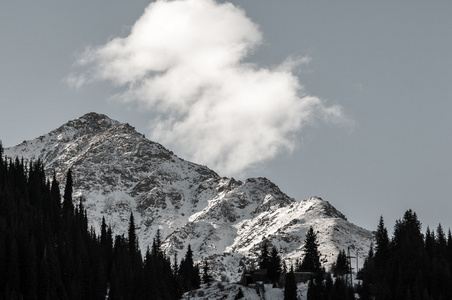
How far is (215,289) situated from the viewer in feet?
636

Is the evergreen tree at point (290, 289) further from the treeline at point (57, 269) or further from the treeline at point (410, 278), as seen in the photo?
the treeline at point (57, 269)

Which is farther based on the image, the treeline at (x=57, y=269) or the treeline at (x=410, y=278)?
the treeline at (x=410, y=278)

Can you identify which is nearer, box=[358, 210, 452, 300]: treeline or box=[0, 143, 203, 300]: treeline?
box=[0, 143, 203, 300]: treeline

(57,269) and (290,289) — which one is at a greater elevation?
(57,269)

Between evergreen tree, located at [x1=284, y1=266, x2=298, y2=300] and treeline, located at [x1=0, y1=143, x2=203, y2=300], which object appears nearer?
treeline, located at [x1=0, y1=143, x2=203, y2=300]

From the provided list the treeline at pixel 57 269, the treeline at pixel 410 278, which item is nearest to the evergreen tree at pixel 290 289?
the treeline at pixel 410 278

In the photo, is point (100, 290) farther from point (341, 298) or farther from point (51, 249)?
point (341, 298)

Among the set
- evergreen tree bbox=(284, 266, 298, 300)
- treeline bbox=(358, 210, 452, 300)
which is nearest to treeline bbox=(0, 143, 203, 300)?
evergreen tree bbox=(284, 266, 298, 300)

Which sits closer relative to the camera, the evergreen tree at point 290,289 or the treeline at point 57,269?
the treeline at point 57,269

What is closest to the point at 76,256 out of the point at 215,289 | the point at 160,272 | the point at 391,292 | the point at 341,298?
the point at 160,272

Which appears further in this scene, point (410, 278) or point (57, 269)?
point (410, 278)

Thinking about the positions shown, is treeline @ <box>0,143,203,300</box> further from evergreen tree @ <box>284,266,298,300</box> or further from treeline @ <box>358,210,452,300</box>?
treeline @ <box>358,210,452,300</box>

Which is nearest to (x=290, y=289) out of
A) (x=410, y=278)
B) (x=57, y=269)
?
(x=410, y=278)

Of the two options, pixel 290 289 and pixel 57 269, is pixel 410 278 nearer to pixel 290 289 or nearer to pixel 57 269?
pixel 290 289
